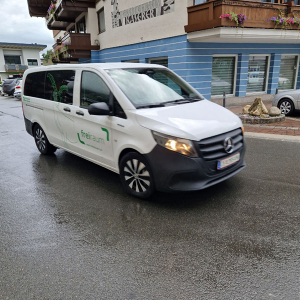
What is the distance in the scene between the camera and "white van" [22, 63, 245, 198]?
3525mm

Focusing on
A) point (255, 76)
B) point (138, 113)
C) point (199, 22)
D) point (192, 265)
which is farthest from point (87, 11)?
point (192, 265)

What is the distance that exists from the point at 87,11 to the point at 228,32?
12.6 meters

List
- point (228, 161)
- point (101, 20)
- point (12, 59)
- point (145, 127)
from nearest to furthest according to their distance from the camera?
point (145, 127) < point (228, 161) < point (101, 20) < point (12, 59)

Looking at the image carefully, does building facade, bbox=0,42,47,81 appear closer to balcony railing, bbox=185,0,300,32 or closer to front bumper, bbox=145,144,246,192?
balcony railing, bbox=185,0,300,32

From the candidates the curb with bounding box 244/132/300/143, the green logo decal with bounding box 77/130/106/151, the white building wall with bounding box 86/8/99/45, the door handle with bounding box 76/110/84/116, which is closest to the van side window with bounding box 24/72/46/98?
the door handle with bounding box 76/110/84/116

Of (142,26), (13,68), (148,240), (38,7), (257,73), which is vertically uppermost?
(38,7)

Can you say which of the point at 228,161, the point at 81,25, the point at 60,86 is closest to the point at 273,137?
the point at 228,161

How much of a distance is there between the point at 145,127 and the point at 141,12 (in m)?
12.5

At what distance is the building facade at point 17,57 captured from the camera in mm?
50344

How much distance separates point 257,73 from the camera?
14359 mm

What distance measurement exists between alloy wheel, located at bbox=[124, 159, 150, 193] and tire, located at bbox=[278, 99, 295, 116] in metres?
8.04

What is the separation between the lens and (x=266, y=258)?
2.76 metres

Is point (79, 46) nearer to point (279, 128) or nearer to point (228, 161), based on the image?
point (279, 128)

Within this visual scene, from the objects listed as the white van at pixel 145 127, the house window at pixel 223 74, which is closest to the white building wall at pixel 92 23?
the house window at pixel 223 74
